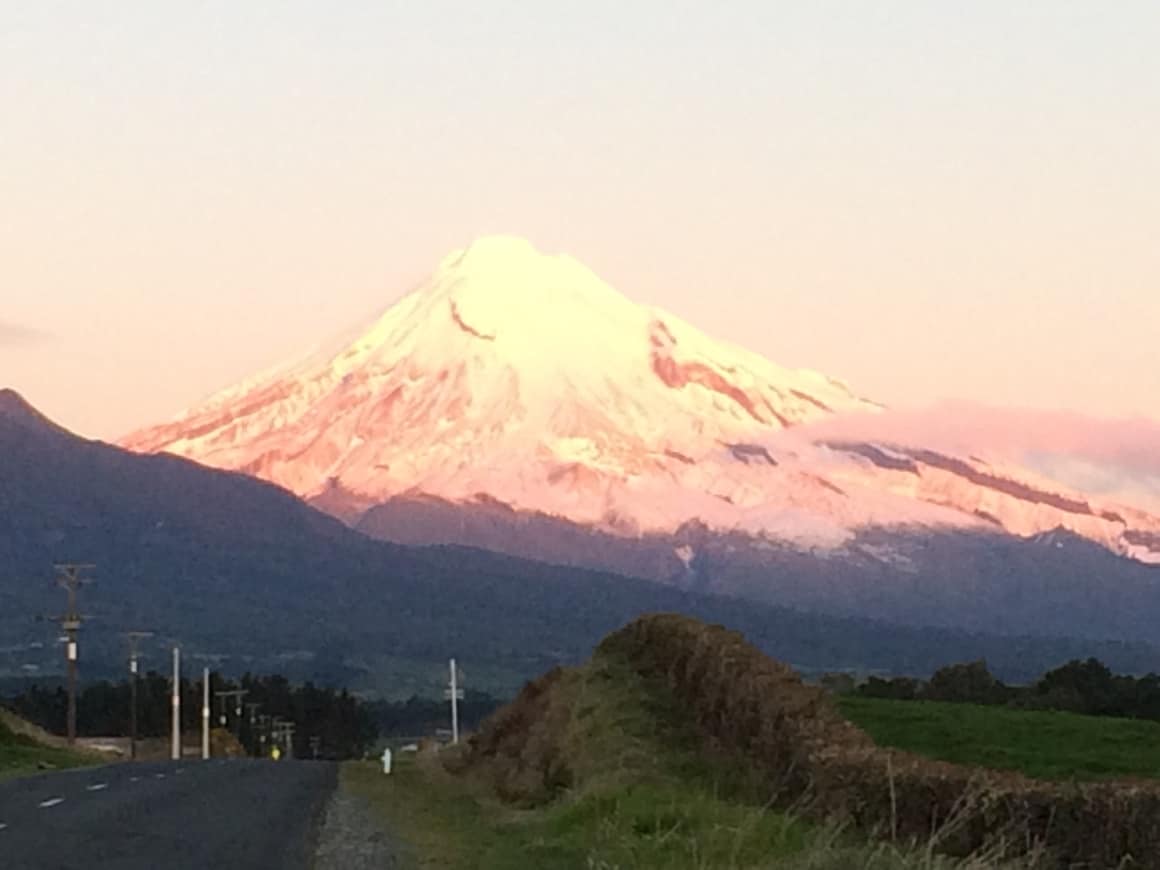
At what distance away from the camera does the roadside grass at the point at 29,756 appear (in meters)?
62.4

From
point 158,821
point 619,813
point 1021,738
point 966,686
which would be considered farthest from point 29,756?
point 619,813

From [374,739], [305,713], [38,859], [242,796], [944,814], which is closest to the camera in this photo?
[944,814]

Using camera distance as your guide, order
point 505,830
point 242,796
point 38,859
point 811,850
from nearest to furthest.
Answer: point 811,850
point 38,859
point 505,830
point 242,796

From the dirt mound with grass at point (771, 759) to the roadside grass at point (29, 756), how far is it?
15.3 m

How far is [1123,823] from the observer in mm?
18453

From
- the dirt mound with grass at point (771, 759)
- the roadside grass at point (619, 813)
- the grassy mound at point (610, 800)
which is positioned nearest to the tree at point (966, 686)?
the dirt mound with grass at point (771, 759)

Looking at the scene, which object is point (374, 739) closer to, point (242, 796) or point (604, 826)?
point (242, 796)

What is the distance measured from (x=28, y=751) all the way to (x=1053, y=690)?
30.0 meters

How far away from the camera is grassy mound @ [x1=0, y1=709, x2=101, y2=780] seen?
208 feet

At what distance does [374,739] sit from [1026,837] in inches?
6841

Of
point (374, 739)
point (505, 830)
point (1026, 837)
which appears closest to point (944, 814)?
point (1026, 837)

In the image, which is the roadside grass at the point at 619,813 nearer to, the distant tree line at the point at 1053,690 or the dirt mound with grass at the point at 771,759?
the dirt mound with grass at the point at 771,759

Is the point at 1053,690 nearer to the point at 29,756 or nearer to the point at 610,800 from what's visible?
the point at 29,756

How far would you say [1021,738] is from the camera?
30.5 meters
